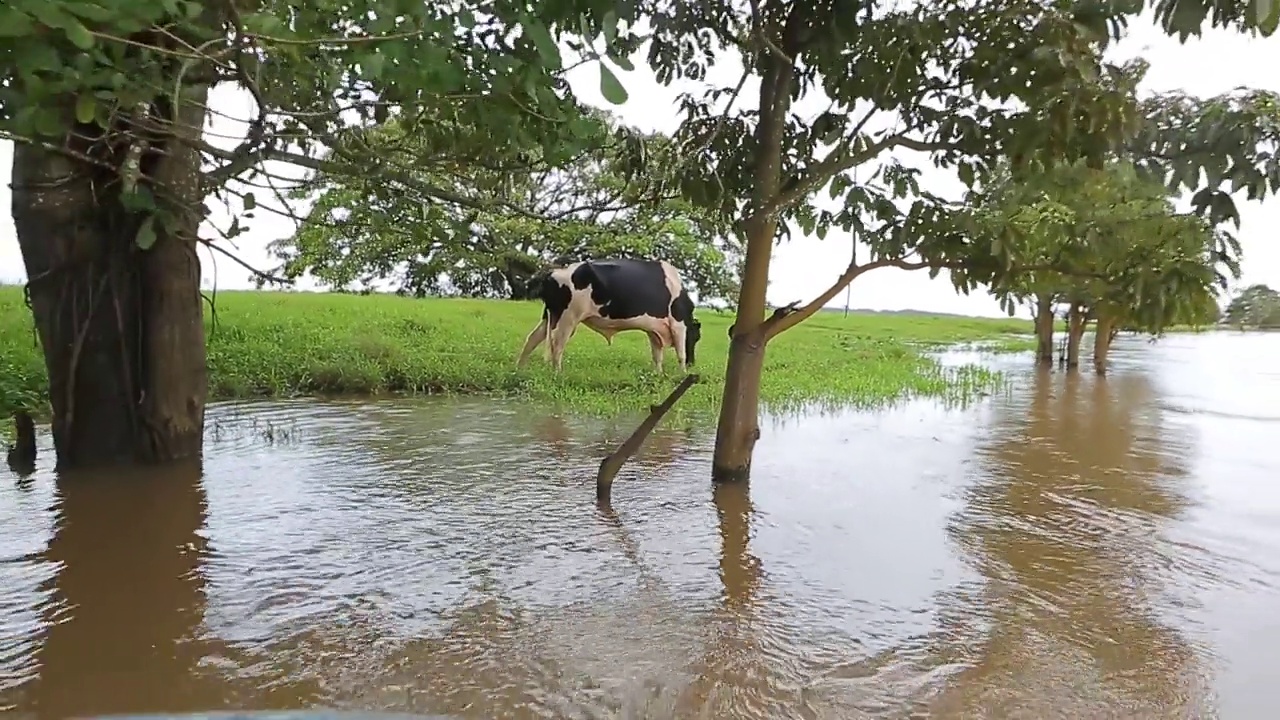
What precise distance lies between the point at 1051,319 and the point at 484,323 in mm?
10670

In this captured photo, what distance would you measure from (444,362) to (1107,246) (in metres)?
7.49

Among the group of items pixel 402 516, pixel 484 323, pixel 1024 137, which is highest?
pixel 1024 137

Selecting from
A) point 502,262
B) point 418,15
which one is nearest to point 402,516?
point 502,262

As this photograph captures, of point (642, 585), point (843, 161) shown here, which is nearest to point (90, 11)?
point (642, 585)

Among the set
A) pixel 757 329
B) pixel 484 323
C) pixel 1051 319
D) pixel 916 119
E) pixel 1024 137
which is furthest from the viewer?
pixel 1051 319

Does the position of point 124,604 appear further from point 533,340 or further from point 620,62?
point 533,340

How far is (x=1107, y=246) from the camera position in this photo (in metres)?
4.29

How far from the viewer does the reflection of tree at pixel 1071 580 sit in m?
2.63

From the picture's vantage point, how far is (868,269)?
16.2ft

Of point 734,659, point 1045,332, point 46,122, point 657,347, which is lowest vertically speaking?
point 734,659

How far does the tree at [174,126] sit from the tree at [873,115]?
887 millimetres

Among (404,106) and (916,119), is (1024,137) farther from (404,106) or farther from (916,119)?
(404,106)

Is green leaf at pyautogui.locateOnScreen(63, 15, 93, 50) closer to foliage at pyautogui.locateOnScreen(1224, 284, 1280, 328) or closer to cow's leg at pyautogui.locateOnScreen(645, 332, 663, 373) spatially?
cow's leg at pyautogui.locateOnScreen(645, 332, 663, 373)

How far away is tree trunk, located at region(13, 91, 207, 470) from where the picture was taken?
5102mm
